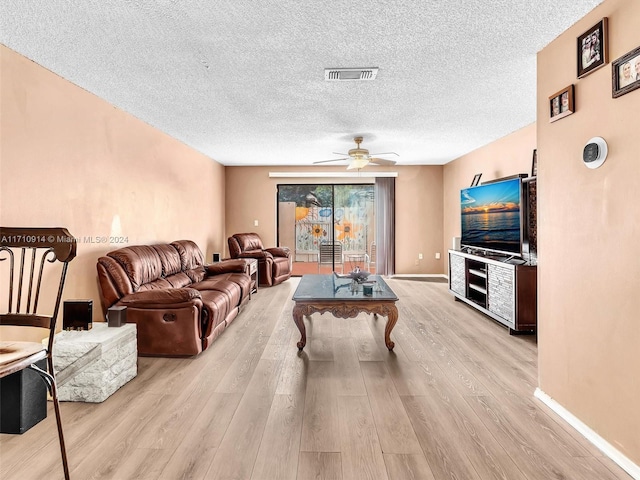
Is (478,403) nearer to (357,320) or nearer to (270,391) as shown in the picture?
(270,391)

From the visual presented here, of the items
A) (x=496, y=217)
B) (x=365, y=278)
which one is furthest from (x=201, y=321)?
(x=496, y=217)

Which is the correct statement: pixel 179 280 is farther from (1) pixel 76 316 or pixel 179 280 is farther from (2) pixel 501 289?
(2) pixel 501 289

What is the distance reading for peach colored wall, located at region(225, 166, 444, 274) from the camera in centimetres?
770

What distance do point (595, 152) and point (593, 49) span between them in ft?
1.92

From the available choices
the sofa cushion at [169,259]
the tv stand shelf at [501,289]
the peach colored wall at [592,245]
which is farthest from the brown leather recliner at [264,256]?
the peach colored wall at [592,245]

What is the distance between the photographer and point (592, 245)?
1971 mm

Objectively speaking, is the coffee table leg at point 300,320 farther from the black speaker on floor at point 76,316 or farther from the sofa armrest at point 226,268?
the sofa armrest at point 226,268

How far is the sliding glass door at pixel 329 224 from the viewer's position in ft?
25.8

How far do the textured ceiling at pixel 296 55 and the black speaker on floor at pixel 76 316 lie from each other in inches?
73.2

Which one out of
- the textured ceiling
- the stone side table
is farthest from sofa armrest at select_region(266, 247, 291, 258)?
the stone side table

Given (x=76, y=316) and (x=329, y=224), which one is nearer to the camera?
(x=76, y=316)

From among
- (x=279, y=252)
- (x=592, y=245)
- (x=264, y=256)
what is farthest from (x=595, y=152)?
(x=279, y=252)

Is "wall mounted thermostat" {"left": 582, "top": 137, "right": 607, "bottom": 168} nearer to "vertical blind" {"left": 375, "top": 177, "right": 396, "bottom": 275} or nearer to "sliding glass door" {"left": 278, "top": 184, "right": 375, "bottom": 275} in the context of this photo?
"vertical blind" {"left": 375, "top": 177, "right": 396, "bottom": 275}

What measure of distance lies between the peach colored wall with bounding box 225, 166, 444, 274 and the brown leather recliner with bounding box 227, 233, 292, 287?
63 centimetres
